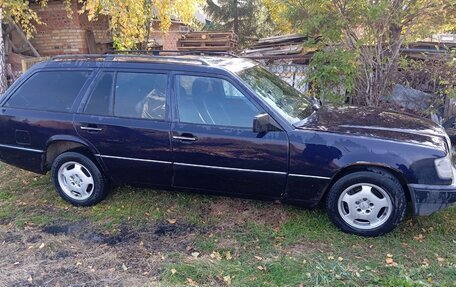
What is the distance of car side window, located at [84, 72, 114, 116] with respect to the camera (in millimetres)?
4363

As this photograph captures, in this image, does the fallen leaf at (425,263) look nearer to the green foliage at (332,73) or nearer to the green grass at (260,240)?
the green grass at (260,240)

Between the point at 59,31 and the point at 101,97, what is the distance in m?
8.13

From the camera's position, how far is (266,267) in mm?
3438

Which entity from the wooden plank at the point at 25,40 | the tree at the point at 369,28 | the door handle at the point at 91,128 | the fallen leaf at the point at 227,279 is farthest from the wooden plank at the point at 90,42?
the fallen leaf at the point at 227,279

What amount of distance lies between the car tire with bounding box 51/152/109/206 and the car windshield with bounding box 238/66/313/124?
6.73 ft

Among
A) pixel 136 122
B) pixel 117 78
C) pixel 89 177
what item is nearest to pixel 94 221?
pixel 89 177

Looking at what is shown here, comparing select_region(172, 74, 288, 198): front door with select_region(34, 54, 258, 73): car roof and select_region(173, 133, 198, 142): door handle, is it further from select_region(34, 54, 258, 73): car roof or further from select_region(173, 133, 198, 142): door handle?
select_region(34, 54, 258, 73): car roof

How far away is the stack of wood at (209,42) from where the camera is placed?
11055mm

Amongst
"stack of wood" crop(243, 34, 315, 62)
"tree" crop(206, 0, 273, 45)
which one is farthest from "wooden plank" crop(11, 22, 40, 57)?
"tree" crop(206, 0, 273, 45)

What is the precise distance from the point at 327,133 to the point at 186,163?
4.81ft

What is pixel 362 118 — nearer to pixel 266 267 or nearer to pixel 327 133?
pixel 327 133

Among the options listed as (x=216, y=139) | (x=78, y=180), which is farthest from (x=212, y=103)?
(x=78, y=180)

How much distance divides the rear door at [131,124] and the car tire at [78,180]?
9.2 inches

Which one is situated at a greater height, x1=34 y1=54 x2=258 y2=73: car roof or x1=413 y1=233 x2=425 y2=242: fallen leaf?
x1=34 y1=54 x2=258 y2=73: car roof
